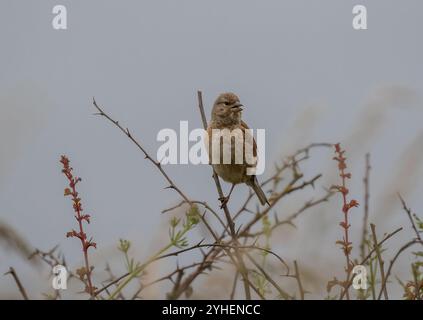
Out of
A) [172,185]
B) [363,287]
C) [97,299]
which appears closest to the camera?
[97,299]

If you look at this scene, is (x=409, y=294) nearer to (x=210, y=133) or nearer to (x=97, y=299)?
(x=97, y=299)

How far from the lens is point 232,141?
4.01 metres

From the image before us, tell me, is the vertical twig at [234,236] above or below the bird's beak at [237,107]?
below

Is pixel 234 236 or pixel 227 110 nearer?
pixel 234 236

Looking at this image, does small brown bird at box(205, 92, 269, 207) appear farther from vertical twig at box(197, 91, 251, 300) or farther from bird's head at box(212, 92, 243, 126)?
vertical twig at box(197, 91, 251, 300)

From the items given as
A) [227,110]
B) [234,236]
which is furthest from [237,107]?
[234,236]

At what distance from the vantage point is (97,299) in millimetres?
1516

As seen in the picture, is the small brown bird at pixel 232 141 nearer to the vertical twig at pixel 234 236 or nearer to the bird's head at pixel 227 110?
the bird's head at pixel 227 110

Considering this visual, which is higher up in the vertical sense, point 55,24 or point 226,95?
point 226,95

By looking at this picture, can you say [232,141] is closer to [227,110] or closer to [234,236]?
[227,110]

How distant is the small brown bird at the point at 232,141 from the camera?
401 cm

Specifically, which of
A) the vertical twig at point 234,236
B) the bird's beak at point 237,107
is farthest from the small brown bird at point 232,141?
the vertical twig at point 234,236
